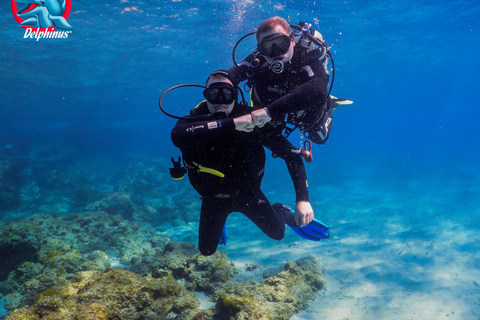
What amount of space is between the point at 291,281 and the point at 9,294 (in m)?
6.59

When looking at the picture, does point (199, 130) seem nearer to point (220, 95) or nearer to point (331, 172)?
point (220, 95)

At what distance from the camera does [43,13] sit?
14680 millimetres

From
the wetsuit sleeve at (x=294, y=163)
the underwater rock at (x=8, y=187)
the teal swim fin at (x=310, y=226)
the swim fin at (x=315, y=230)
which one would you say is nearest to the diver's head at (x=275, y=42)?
the wetsuit sleeve at (x=294, y=163)

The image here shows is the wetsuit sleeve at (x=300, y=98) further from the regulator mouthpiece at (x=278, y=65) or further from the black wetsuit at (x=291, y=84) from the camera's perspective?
the regulator mouthpiece at (x=278, y=65)

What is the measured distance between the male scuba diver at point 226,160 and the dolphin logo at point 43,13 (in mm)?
16280

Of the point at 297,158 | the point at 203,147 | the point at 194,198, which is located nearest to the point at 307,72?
the point at 297,158

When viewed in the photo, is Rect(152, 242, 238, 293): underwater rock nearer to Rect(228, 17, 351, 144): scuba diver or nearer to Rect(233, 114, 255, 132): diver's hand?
Rect(228, 17, 351, 144): scuba diver

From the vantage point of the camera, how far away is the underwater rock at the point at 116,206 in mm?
13117

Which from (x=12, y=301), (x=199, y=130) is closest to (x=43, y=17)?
(x=12, y=301)

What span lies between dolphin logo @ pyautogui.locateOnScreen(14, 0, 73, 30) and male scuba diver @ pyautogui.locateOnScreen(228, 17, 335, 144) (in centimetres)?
1591

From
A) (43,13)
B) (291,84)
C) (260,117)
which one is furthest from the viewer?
(43,13)

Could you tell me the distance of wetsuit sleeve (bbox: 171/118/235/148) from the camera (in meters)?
2.89

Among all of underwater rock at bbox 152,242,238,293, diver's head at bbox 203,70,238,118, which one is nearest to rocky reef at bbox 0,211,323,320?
underwater rock at bbox 152,242,238,293

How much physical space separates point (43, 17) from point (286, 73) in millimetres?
18107
